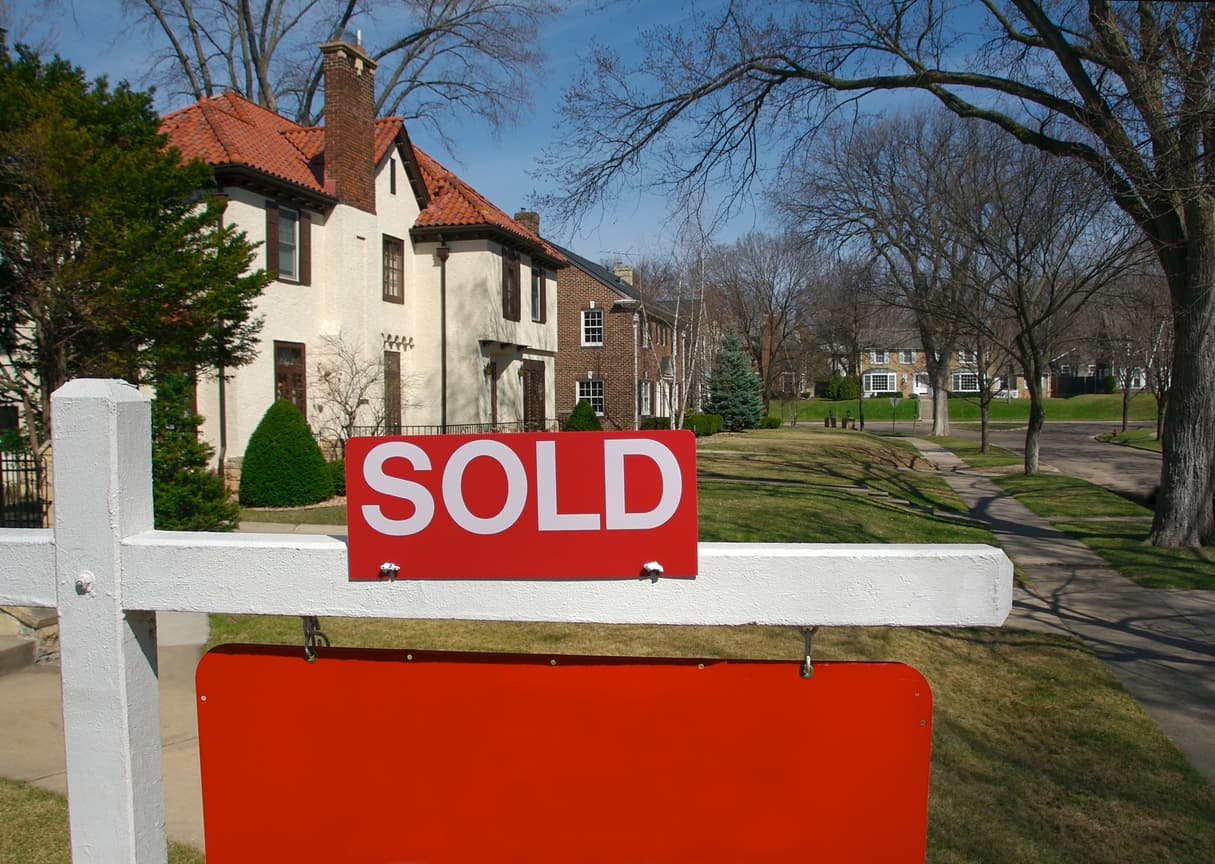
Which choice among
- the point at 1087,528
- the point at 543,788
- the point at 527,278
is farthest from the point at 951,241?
the point at 543,788

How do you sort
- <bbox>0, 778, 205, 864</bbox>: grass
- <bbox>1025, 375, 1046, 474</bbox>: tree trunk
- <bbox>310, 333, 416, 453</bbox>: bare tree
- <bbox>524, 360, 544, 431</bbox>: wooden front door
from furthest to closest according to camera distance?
1. <bbox>524, 360, 544, 431</bbox>: wooden front door
2. <bbox>1025, 375, 1046, 474</bbox>: tree trunk
3. <bbox>310, 333, 416, 453</bbox>: bare tree
4. <bbox>0, 778, 205, 864</bbox>: grass

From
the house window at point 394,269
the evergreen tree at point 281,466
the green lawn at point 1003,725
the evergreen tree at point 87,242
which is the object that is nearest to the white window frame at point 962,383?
the house window at point 394,269

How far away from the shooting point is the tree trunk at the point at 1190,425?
38.5ft

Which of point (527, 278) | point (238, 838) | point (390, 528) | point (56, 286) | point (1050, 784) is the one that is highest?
point (527, 278)

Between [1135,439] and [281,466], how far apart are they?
1452 inches

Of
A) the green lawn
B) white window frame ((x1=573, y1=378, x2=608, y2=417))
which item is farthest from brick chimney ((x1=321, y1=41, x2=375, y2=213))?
white window frame ((x1=573, y1=378, x2=608, y2=417))

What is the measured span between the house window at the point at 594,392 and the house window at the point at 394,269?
1435 centimetres

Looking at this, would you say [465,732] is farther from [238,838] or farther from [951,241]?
[951,241]

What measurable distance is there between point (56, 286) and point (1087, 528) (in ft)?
48.4

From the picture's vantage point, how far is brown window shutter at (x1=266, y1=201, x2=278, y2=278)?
18.6 metres

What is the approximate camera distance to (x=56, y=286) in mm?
9453

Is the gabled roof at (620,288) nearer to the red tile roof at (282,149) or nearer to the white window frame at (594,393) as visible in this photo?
the white window frame at (594,393)

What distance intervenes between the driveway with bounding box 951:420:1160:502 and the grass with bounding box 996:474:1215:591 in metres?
1.31

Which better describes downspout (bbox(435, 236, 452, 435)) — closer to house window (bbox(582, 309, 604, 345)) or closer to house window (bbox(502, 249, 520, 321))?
house window (bbox(502, 249, 520, 321))
